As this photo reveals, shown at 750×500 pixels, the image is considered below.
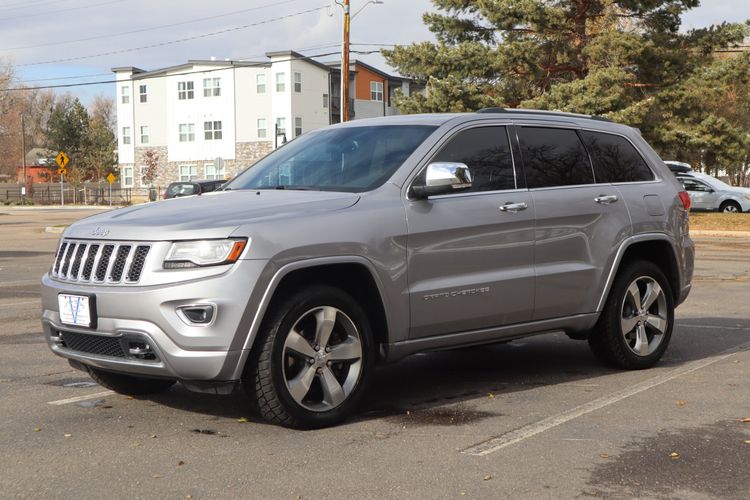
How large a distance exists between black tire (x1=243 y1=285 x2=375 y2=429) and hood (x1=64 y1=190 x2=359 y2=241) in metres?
0.50

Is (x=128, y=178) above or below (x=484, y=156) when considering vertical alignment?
below

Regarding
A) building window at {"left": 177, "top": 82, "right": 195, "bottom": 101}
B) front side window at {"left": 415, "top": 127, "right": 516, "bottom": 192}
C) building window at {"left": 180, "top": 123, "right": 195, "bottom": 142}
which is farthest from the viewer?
building window at {"left": 180, "top": 123, "right": 195, "bottom": 142}

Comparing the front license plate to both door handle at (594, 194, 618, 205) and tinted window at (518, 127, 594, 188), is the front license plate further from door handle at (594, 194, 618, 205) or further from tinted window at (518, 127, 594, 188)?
door handle at (594, 194, 618, 205)

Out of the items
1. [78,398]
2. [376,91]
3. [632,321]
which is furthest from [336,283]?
[376,91]

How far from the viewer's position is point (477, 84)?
36.8 meters

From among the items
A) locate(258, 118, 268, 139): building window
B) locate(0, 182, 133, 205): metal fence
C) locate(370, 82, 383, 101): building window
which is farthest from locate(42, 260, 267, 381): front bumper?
locate(370, 82, 383, 101): building window

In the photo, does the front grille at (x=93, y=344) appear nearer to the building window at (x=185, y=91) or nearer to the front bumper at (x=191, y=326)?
the front bumper at (x=191, y=326)

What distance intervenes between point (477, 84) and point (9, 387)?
31020 millimetres

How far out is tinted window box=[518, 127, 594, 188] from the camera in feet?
23.6

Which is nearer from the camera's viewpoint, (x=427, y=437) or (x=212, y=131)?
(x=427, y=437)

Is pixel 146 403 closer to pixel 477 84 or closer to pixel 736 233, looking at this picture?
pixel 736 233

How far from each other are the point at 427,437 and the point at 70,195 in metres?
79.5

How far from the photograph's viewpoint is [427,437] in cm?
567

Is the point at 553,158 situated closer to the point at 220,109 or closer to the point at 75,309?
the point at 75,309
